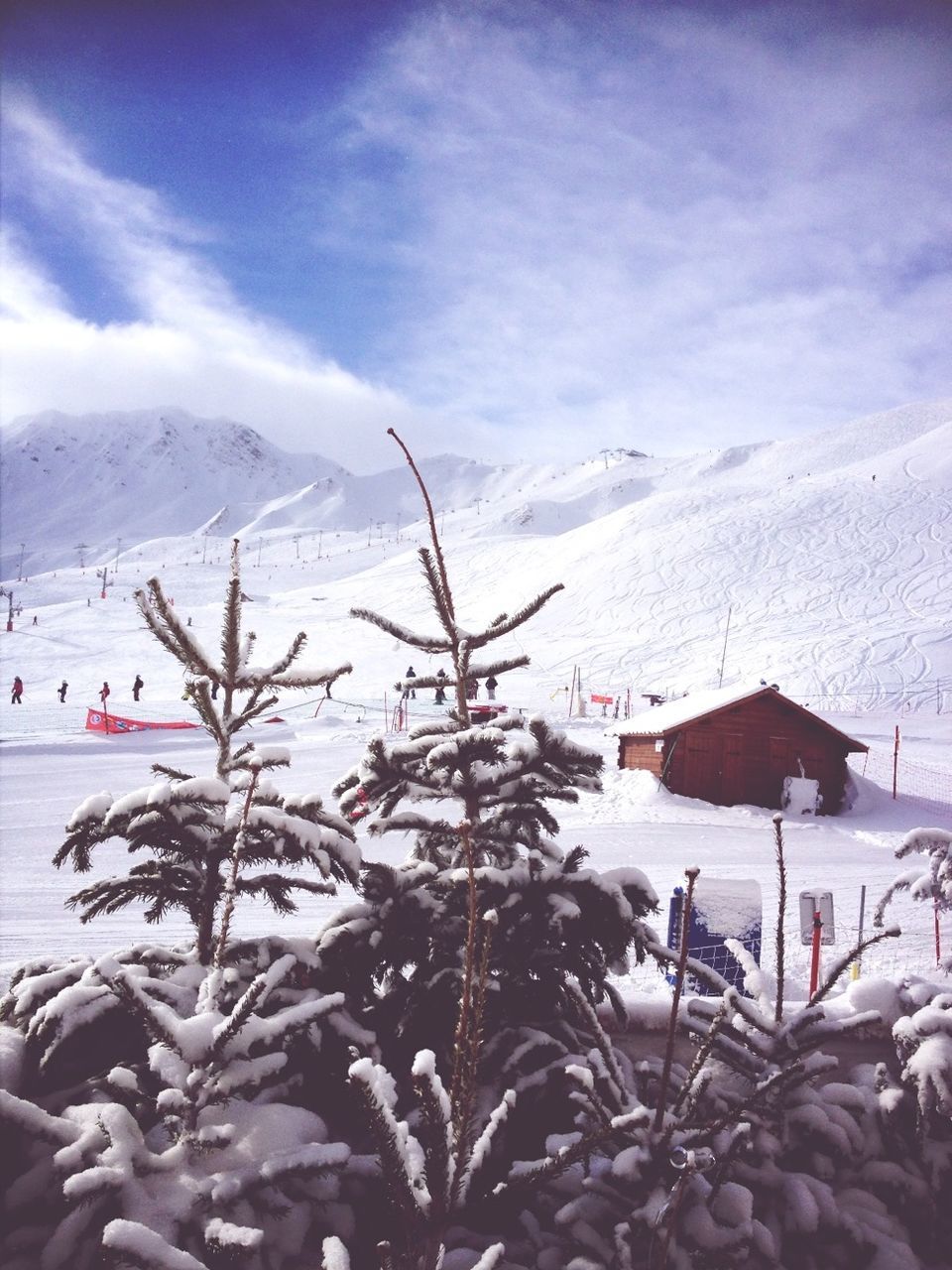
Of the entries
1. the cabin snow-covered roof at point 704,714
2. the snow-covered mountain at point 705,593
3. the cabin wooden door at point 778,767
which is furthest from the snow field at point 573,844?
the snow-covered mountain at point 705,593

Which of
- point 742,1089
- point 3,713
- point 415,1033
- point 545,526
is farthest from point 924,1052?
point 545,526

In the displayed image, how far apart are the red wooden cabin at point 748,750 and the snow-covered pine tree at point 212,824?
18829 mm

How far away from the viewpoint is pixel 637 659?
5066cm

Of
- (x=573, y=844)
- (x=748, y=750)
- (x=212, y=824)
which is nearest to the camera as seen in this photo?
(x=212, y=824)

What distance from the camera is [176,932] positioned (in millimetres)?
8883

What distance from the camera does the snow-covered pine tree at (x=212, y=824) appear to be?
297 cm

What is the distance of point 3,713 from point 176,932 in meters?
30.2

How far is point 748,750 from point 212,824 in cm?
2047

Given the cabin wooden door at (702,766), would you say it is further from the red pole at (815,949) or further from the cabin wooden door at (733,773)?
the red pole at (815,949)

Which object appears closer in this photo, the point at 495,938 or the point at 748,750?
the point at 495,938

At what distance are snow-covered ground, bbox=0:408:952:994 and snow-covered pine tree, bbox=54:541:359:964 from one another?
16.2 feet

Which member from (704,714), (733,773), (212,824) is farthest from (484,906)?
(733,773)

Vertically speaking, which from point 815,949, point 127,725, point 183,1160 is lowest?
point 127,725

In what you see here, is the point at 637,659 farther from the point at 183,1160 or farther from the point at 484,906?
the point at 183,1160
